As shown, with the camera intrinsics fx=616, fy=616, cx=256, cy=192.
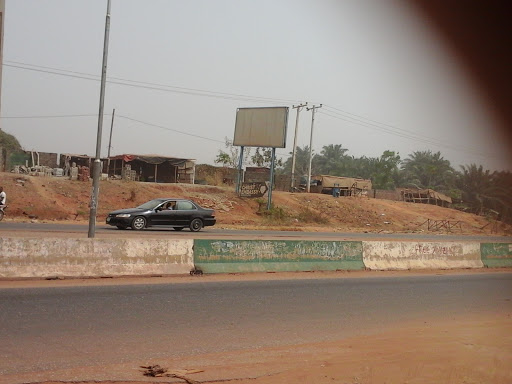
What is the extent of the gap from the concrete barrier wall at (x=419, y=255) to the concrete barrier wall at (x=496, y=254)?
298 millimetres

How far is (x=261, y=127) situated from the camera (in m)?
45.4

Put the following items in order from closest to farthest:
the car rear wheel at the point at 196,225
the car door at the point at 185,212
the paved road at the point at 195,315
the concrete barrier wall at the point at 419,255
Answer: the paved road at the point at 195,315 → the concrete barrier wall at the point at 419,255 → the car door at the point at 185,212 → the car rear wheel at the point at 196,225

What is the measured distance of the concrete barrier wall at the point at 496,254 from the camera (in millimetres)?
21297

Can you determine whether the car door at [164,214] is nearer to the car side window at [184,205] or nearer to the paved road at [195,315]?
the car side window at [184,205]

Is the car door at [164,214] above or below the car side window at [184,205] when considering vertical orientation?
below

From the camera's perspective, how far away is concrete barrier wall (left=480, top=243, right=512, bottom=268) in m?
21.3

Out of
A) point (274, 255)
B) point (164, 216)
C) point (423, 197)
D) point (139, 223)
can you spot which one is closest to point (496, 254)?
point (274, 255)

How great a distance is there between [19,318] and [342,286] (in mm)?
7742

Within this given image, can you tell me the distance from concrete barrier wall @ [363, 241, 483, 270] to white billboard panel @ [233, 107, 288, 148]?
79.4 ft

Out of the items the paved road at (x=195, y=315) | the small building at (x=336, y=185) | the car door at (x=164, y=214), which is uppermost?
the small building at (x=336, y=185)

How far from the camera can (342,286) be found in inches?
557

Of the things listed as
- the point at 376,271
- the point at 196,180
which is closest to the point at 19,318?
the point at 376,271

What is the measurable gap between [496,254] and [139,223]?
47.9 feet

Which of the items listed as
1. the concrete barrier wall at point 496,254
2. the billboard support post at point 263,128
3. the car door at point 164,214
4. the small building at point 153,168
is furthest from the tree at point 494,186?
the small building at point 153,168
